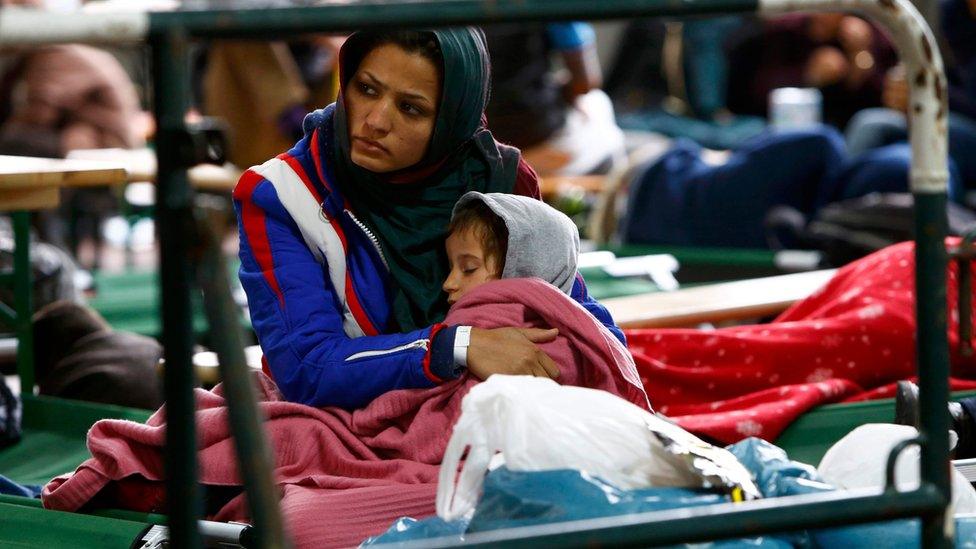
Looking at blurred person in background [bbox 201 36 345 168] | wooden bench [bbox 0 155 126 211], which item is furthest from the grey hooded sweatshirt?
blurred person in background [bbox 201 36 345 168]

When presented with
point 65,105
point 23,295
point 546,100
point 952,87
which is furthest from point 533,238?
point 65,105

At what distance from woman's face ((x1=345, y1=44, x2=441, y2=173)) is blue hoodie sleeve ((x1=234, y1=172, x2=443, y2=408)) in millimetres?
140

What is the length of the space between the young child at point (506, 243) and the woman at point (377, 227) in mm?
53

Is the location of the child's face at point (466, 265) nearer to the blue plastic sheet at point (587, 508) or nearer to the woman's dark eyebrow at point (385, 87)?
the woman's dark eyebrow at point (385, 87)

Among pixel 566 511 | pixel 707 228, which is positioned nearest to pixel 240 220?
pixel 566 511

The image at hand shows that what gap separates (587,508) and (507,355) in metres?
0.42

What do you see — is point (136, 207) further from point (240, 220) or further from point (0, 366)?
point (240, 220)

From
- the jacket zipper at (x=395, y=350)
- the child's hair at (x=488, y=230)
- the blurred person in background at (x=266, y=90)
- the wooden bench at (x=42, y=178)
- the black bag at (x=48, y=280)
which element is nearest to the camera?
the jacket zipper at (x=395, y=350)

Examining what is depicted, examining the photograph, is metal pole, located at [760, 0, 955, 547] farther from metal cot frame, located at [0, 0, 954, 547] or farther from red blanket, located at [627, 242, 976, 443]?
red blanket, located at [627, 242, 976, 443]

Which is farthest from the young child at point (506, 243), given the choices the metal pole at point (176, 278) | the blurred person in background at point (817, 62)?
the blurred person in background at point (817, 62)

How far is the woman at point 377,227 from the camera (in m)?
1.72

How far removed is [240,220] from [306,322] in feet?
0.58

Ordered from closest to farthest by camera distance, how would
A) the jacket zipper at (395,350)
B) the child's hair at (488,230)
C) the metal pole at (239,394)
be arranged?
the metal pole at (239,394) → the jacket zipper at (395,350) → the child's hair at (488,230)

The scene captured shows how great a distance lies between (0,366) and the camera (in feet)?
12.2
